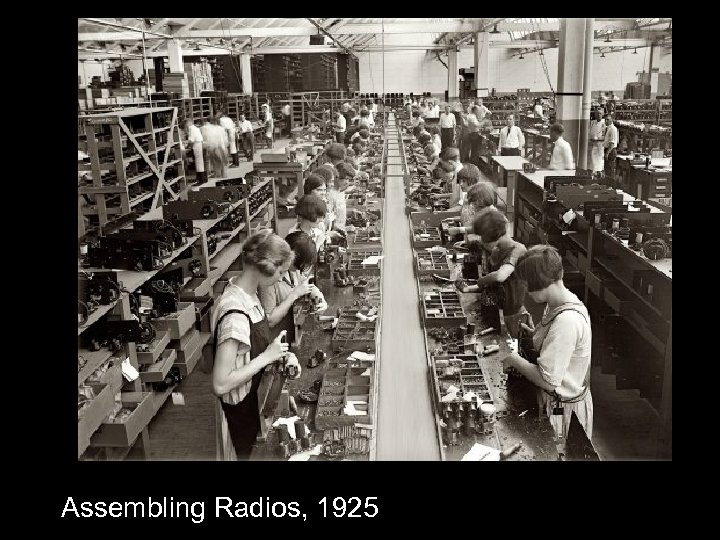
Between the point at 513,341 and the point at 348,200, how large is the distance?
5.08 meters

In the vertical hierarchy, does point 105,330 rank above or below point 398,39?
below

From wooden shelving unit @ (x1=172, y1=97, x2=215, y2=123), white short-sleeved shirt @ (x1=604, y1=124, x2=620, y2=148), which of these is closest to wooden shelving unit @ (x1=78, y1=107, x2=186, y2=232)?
wooden shelving unit @ (x1=172, y1=97, x2=215, y2=123)

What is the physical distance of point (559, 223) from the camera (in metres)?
7.74

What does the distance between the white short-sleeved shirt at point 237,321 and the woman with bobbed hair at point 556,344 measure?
1.21m

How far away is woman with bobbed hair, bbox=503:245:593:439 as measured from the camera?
2824mm

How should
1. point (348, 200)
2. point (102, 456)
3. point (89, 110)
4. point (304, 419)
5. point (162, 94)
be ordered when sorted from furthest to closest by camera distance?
point (162, 94) → point (89, 110) → point (348, 200) → point (102, 456) → point (304, 419)

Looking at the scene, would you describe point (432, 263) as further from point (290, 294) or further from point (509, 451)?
point (509, 451)

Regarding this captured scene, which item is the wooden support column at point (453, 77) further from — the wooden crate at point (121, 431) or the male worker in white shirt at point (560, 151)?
the wooden crate at point (121, 431)

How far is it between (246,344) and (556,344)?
136 cm

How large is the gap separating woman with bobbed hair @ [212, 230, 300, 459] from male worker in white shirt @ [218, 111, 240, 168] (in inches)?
471

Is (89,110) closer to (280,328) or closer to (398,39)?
(280,328)

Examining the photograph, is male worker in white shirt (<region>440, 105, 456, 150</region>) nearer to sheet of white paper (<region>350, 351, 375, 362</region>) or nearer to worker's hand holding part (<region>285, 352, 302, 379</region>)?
sheet of white paper (<region>350, 351, 375, 362</region>)
